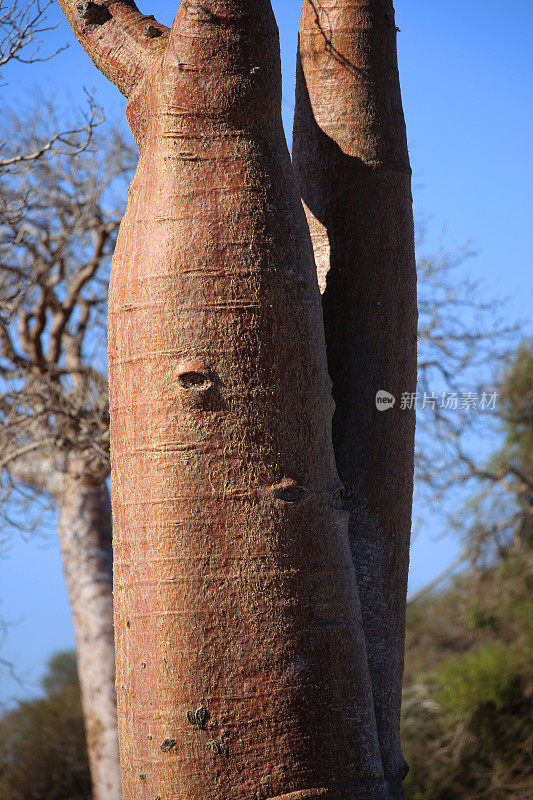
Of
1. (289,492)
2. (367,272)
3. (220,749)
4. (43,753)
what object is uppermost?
(367,272)

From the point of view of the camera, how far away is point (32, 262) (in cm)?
605

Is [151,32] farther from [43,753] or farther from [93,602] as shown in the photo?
[43,753]

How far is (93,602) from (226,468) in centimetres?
452

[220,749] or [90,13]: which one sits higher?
[90,13]

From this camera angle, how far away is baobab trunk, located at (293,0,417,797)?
6.62 ft

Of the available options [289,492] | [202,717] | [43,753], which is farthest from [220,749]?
[43,753]

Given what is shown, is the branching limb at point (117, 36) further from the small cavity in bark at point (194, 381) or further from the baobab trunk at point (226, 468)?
the small cavity in bark at point (194, 381)

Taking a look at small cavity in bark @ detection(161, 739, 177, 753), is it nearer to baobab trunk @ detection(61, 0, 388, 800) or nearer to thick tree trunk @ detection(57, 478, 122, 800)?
baobab trunk @ detection(61, 0, 388, 800)

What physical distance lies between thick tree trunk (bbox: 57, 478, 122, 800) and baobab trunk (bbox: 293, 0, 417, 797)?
3.82 meters

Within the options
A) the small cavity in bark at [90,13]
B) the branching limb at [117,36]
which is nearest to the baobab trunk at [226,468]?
the branching limb at [117,36]

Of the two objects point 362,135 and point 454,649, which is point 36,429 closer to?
point 362,135

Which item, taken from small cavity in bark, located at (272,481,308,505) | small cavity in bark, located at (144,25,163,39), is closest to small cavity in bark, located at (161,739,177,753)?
small cavity in bark, located at (272,481,308,505)

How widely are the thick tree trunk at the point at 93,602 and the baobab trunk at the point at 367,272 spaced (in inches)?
150

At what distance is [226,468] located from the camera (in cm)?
161
